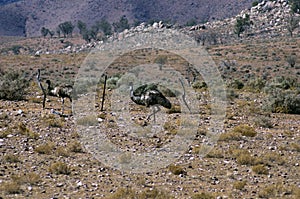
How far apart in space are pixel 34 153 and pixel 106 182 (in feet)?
9.22

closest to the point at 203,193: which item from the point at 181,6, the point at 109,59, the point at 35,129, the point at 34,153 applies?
the point at 34,153

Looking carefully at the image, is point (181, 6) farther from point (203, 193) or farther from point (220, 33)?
point (203, 193)

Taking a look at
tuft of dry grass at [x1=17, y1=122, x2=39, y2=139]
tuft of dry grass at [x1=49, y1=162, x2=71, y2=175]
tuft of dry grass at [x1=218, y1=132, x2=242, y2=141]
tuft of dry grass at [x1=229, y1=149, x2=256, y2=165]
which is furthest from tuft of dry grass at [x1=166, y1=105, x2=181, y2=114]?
tuft of dry grass at [x1=49, y1=162, x2=71, y2=175]

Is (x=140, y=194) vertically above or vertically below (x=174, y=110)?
below

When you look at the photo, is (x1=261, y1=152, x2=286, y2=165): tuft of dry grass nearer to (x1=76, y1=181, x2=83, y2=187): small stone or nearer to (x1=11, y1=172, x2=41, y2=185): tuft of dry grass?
Result: (x1=76, y1=181, x2=83, y2=187): small stone

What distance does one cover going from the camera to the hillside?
15538 cm

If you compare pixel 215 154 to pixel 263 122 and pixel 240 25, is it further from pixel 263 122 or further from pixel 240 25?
pixel 240 25

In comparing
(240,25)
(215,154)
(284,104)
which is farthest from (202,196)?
(240,25)

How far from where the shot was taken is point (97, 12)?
161 meters

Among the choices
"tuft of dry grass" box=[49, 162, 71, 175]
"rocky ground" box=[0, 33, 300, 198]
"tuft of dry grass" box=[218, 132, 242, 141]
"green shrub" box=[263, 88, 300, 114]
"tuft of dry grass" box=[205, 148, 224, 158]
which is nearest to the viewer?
"rocky ground" box=[0, 33, 300, 198]

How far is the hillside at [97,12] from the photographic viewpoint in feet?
510

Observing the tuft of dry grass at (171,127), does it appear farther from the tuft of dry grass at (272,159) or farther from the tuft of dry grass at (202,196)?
the tuft of dry grass at (202,196)

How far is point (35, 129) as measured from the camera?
14156mm

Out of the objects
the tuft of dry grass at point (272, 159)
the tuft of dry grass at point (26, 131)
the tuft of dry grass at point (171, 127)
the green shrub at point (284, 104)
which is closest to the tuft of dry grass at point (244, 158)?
the tuft of dry grass at point (272, 159)
